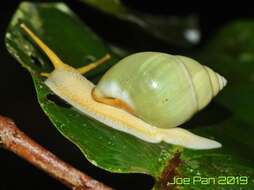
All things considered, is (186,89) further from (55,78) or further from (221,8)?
(221,8)

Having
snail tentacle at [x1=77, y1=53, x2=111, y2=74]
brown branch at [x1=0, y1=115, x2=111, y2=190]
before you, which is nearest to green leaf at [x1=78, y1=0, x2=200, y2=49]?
snail tentacle at [x1=77, y1=53, x2=111, y2=74]

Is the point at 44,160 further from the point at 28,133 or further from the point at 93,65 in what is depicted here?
the point at 28,133

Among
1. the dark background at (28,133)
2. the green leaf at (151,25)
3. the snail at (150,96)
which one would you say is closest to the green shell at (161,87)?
the snail at (150,96)

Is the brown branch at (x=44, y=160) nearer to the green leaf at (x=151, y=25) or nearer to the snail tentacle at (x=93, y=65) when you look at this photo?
the snail tentacle at (x=93, y=65)

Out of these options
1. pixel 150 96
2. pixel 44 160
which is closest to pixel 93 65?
pixel 150 96

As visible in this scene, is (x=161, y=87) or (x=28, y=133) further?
(x=28, y=133)

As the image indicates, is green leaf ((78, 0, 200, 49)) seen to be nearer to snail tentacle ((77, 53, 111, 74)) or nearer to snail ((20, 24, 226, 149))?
snail tentacle ((77, 53, 111, 74))
